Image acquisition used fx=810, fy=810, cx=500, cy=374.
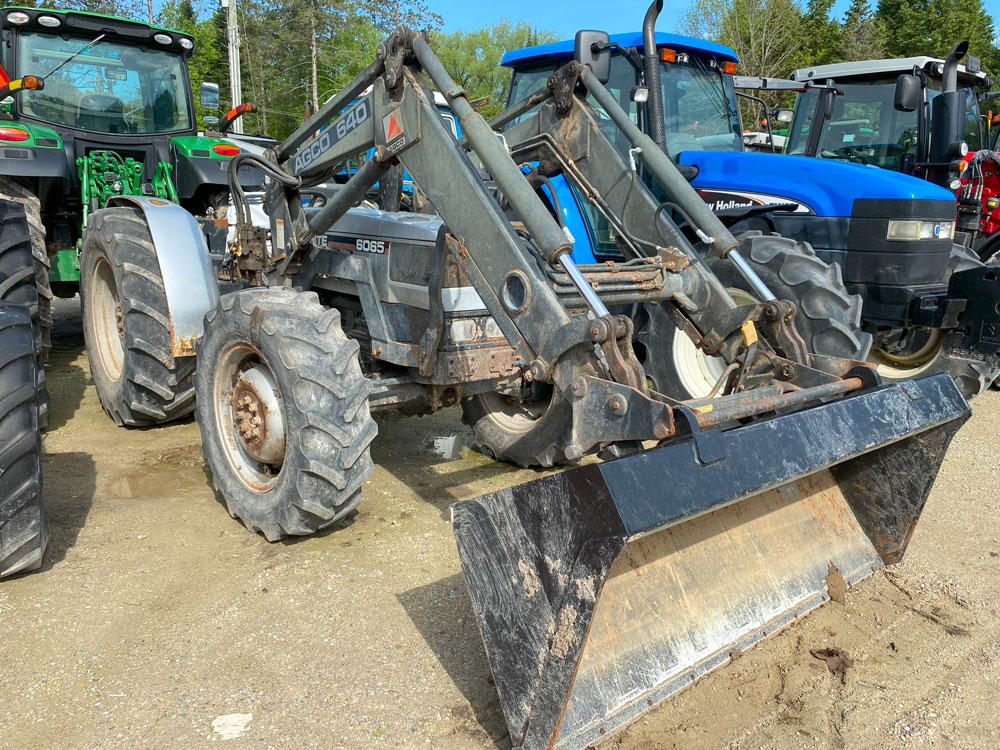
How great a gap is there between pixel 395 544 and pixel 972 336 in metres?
3.69

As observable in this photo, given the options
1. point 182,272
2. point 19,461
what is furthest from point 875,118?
point 19,461

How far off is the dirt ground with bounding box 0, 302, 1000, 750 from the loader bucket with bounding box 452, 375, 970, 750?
13cm

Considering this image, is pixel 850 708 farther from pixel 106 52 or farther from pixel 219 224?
pixel 106 52

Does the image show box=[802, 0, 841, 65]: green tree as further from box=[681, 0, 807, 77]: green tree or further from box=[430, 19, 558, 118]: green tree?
box=[430, 19, 558, 118]: green tree

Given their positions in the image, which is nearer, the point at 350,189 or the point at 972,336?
the point at 350,189

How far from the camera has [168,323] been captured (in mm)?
4184

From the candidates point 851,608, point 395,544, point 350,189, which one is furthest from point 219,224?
point 851,608

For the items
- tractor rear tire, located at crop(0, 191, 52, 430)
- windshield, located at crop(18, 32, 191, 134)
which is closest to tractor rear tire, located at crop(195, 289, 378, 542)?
tractor rear tire, located at crop(0, 191, 52, 430)

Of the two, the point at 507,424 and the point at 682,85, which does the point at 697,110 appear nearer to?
the point at 682,85

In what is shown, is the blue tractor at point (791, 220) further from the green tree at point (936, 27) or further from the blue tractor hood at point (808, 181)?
the green tree at point (936, 27)

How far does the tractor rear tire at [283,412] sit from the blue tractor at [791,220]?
6.11 feet

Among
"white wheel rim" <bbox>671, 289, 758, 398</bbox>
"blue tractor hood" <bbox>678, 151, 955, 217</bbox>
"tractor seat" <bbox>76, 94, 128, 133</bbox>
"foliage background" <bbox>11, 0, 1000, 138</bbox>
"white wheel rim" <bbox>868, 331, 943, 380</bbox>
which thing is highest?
"foliage background" <bbox>11, 0, 1000, 138</bbox>

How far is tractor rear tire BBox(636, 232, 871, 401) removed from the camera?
418cm

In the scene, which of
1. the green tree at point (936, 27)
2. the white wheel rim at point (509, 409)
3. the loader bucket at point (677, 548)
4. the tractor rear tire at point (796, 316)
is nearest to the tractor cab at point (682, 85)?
the tractor rear tire at point (796, 316)
